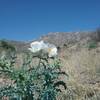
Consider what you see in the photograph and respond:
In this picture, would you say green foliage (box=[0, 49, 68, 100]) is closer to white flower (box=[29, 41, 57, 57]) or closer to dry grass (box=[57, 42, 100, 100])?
white flower (box=[29, 41, 57, 57])

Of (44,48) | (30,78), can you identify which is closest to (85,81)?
(44,48)

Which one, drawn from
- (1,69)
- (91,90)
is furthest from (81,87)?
(1,69)

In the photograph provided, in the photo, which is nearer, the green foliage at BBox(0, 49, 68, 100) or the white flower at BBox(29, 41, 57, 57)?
the green foliage at BBox(0, 49, 68, 100)

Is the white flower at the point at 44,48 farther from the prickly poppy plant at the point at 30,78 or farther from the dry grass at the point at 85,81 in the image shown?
the dry grass at the point at 85,81

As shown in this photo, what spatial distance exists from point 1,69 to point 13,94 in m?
0.24

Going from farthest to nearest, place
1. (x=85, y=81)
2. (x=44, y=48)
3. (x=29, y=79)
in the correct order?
(x=85, y=81) < (x=44, y=48) < (x=29, y=79)

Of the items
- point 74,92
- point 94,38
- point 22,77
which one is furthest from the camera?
point 94,38

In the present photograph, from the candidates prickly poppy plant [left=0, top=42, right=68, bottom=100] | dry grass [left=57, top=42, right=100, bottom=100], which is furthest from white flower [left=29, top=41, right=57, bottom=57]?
dry grass [left=57, top=42, right=100, bottom=100]

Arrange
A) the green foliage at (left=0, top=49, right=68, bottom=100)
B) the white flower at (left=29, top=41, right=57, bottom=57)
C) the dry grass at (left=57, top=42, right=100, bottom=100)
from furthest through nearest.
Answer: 1. the dry grass at (left=57, top=42, right=100, bottom=100)
2. the white flower at (left=29, top=41, right=57, bottom=57)
3. the green foliage at (left=0, top=49, right=68, bottom=100)

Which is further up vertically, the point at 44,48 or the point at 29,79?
the point at 44,48

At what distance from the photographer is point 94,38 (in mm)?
27891

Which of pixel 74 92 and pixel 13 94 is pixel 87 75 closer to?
pixel 74 92

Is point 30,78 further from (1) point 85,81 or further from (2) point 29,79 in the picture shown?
(1) point 85,81

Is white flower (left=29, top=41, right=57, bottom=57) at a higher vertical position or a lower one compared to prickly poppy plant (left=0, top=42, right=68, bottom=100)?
higher
